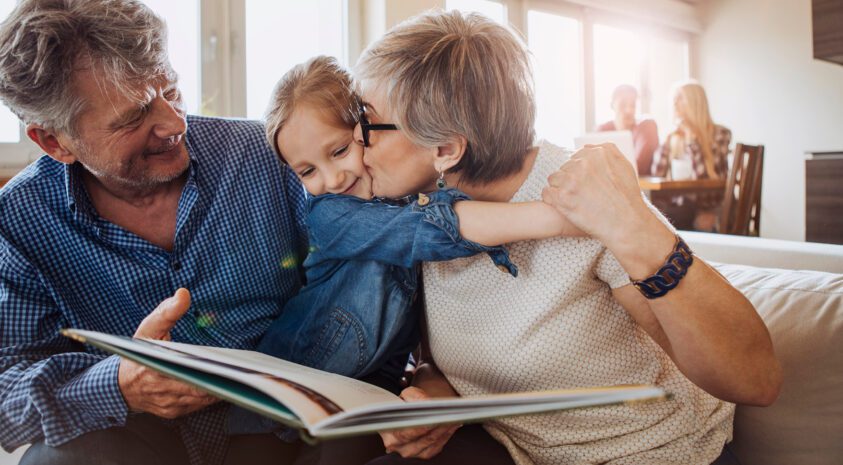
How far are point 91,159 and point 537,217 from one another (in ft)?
2.77

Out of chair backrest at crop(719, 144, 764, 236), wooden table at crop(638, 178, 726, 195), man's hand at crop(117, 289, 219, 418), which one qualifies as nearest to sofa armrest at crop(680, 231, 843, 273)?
man's hand at crop(117, 289, 219, 418)

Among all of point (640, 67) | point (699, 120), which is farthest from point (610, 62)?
point (699, 120)

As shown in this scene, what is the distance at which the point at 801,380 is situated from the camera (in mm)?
1107

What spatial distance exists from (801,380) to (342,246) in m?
0.83

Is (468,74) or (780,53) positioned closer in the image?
(468,74)

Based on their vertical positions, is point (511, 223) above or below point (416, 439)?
above

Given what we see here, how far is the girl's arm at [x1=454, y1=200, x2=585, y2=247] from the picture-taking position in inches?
35.6

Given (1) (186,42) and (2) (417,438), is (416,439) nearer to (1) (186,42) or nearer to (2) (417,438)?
(2) (417,438)

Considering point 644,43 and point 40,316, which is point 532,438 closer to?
point 40,316

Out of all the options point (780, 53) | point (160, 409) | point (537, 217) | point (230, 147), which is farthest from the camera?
point (780, 53)

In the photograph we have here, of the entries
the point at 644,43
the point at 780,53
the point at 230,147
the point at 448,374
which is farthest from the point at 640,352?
the point at 780,53

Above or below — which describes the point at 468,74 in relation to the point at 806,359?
above

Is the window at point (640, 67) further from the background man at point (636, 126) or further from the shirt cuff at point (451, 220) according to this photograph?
the shirt cuff at point (451, 220)

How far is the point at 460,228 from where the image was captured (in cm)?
96
